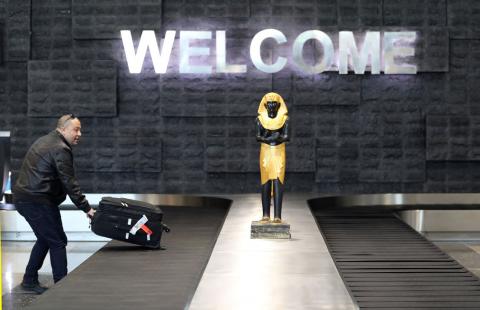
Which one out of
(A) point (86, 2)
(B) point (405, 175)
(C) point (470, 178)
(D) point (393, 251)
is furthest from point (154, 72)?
(D) point (393, 251)

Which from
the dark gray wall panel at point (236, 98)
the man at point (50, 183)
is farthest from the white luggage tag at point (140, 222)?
the dark gray wall panel at point (236, 98)

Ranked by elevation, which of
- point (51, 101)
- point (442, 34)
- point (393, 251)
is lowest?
point (393, 251)

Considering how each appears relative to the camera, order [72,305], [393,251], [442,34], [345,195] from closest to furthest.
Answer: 1. [72,305]
2. [393,251]
3. [345,195]
4. [442,34]

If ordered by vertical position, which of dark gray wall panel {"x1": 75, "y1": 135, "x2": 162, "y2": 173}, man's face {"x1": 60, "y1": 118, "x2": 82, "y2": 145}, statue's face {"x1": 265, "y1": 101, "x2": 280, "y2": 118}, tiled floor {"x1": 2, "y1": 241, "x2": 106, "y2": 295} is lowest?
tiled floor {"x1": 2, "y1": 241, "x2": 106, "y2": 295}

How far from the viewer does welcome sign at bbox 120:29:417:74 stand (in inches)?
407

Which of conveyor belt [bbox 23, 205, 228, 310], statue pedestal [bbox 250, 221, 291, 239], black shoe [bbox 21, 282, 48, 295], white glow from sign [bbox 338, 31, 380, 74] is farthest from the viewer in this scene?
white glow from sign [bbox 338, 31, 380, 74]

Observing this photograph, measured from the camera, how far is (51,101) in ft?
34.5

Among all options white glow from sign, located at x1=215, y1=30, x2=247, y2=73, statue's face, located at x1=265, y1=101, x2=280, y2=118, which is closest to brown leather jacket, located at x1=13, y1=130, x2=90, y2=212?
statue's face, located at x1=265, y1=101, x2=280, y2=118

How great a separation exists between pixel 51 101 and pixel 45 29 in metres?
0.88

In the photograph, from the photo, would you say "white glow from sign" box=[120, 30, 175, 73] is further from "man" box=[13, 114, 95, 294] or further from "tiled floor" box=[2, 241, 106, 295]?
"man" box=[13, 114, 95, 294]

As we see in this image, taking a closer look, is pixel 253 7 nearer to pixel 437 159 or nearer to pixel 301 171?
pixel 301 171

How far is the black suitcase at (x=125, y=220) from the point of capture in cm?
570

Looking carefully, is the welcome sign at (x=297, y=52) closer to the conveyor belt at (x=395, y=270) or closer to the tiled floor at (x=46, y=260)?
the tiled floor at (x=46, y=260)

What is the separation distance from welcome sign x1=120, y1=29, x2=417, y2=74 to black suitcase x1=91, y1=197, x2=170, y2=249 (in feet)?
15.9
